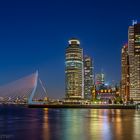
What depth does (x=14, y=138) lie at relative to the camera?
135ft

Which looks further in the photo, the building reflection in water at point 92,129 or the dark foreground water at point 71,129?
the building reflection in water at point 92,129

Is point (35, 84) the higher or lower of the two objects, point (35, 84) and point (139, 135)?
the higher

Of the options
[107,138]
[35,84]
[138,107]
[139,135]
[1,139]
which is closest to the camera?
[1,139]

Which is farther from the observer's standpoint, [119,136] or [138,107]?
[138,107]

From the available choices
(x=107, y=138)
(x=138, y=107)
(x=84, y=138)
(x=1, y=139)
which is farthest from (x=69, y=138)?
(x=138, y=107)

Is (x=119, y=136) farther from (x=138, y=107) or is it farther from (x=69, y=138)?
(x=138, y=107)

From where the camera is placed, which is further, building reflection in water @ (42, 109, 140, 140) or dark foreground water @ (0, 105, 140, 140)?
building reflection in water @ (42, 109, 140, 140)

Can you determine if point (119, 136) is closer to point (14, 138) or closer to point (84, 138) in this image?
point (84, 138)

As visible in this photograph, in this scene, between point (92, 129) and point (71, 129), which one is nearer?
point (92, 129)

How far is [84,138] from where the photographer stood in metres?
41.2

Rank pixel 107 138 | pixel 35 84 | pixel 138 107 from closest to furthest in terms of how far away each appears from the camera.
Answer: pixel 107 138
pixel 35 84
pixel 138 107

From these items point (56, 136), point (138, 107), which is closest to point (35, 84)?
point (138, 107)

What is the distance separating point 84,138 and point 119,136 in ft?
14.2

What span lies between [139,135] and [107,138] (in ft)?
15.7
